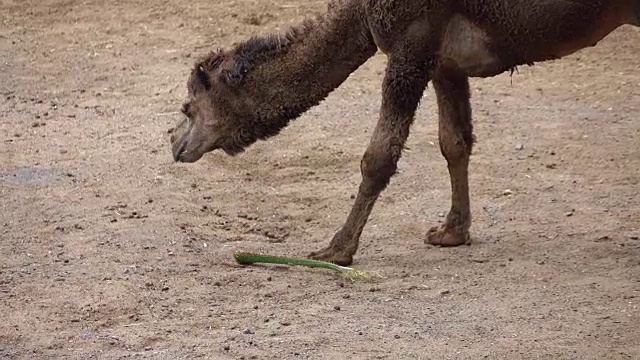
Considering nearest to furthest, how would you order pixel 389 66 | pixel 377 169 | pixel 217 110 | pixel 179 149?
pixel 389 66 → pixel 377 169 → pixel 217 110 → pixel 179 149

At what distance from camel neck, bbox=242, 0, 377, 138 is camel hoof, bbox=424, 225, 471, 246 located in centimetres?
113

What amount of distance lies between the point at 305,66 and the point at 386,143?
673 mm

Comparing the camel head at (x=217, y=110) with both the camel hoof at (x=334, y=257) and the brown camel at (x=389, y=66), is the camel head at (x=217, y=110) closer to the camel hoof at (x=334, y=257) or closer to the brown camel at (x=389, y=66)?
the brown camel at (x=389, y=66)

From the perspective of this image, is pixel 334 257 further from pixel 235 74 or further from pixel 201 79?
→ pixel 201 79

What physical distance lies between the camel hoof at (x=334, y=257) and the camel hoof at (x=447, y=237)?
2.28ft

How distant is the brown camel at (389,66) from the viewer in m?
6.99

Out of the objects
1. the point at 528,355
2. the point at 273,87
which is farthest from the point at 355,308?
the point at 273,87

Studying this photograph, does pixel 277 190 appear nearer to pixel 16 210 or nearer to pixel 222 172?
pixel 222 172

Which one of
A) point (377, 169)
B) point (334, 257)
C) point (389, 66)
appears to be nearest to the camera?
point (389, 66)

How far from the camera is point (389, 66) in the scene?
7.14 m

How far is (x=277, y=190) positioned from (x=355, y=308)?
8.37ft

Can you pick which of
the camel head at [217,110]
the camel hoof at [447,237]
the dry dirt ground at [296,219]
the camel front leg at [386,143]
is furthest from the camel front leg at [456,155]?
the camel head at [217,110]

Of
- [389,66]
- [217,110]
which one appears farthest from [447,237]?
[217,110]

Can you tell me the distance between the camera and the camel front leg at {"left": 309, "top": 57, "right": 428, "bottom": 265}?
7098 mm
